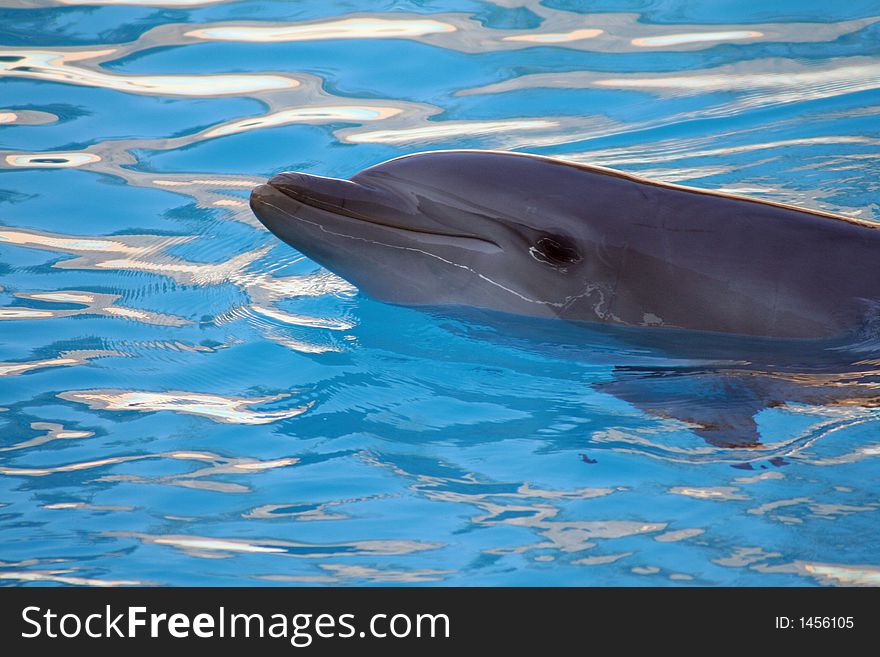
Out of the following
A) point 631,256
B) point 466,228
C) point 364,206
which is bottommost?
point 631,256

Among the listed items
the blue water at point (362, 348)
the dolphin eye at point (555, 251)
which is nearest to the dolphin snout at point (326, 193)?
the blue water at point (362, 348)

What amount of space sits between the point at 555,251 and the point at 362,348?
1.38 metres

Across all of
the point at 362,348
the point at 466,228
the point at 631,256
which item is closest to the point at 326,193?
the point at 466,228

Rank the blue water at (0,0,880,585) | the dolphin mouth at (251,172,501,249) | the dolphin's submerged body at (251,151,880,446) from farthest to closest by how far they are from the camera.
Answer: the dolphin mouth at (251,172,501,249), the dolphin's submerged body at (251,151,880,446), the blue water at (0,0,880,585)

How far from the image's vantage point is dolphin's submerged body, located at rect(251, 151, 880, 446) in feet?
19.7

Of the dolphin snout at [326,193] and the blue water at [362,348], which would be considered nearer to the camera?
the blue water at [362,348]

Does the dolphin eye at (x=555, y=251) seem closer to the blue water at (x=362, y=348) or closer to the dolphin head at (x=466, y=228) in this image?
the dolphin head at (x=466, y=228)

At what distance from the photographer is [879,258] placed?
6062 mm

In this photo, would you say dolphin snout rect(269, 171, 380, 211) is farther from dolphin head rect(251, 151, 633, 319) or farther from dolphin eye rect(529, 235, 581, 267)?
dolphin eye rect(529, 235, 581, 267)

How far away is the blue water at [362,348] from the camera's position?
502cm

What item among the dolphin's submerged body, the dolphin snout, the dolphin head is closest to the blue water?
the dolphin's submerged body

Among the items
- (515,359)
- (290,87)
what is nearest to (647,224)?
(515,359)

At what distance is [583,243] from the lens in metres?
6.04

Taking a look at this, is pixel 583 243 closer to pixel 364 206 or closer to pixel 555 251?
pixel 555 251
